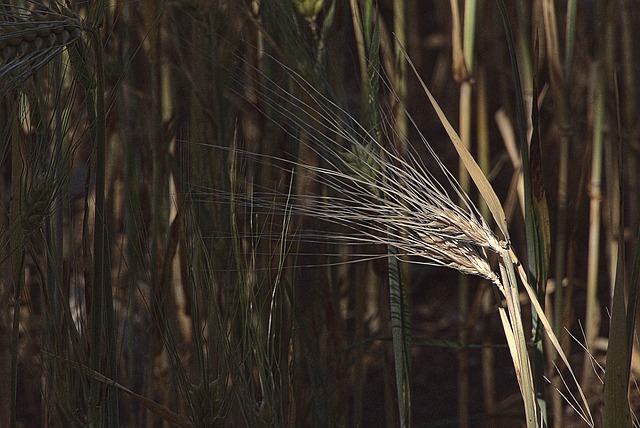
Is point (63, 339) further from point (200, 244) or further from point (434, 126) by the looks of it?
point (434, 126)

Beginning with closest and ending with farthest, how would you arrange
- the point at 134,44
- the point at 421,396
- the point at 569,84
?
the point at 569,84, the point at 134,44, the point at 421,396

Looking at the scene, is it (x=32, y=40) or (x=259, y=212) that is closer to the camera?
(x=32, y=40)

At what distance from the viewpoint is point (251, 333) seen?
597mm

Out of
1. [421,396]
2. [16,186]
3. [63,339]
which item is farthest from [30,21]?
[421,396]

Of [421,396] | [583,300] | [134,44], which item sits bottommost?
[421,396]

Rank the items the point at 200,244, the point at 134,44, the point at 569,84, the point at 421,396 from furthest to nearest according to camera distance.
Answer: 1. the point at 421,396
2. the point at 134,44
3. the point at 569,84
4. the point at 200,244

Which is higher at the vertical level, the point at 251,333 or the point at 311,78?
the point at 311,78

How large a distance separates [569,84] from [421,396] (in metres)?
0.87

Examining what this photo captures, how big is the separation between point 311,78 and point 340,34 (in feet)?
0.40

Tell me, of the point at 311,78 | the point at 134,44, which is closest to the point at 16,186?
the point at 311,78

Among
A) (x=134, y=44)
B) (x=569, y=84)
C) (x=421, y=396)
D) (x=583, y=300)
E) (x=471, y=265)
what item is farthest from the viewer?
(x=583, y=300)

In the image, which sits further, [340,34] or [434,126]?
[434,126]

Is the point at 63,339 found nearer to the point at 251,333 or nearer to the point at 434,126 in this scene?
the point at 251,333

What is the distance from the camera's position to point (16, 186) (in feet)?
2.01
